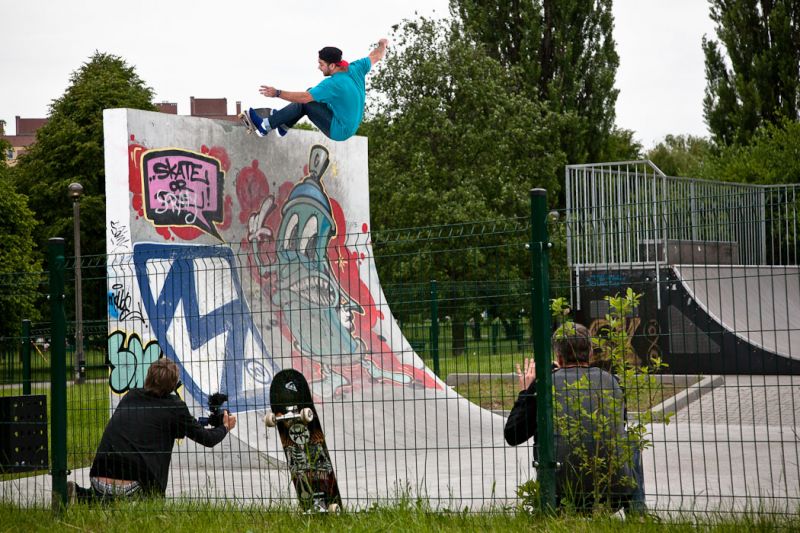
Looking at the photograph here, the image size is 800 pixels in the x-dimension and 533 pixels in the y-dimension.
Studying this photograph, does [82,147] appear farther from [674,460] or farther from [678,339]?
[674,460]

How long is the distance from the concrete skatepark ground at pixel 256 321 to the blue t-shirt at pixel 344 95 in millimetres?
873

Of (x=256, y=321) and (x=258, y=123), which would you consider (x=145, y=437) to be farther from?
(x=258, y=123)

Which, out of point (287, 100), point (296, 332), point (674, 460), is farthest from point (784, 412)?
point (287, 100)

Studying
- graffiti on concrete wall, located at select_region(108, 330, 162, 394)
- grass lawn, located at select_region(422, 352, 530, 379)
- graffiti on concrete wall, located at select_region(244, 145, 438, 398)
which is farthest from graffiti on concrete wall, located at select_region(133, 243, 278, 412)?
grass lawn, located at select_region(422, 352, 530, 379)

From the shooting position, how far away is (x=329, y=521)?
5875 millimetres

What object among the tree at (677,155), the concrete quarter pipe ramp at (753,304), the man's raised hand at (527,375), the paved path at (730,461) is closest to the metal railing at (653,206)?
the concrete quarter pipe ramp at (753,304)

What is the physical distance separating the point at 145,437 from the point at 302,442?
1.18 m

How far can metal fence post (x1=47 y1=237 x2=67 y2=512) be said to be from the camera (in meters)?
6.85

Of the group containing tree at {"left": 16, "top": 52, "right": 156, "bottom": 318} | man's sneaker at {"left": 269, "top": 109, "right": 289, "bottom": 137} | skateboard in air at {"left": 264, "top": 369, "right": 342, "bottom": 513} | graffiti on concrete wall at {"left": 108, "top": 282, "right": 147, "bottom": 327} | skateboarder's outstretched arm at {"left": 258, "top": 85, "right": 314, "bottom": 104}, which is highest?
tree at {"left": 16, "top": 52, "right": 156, "bottom": 318}

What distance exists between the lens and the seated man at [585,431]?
5477 millimetres

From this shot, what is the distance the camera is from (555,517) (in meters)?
5.54

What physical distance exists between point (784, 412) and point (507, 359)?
218 inches

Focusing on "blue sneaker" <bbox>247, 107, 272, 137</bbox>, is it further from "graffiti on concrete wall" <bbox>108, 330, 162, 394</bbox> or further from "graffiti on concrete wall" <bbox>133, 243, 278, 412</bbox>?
"graffiti on concrete wall" <bbox>108, 330, 162, 394</bbox>

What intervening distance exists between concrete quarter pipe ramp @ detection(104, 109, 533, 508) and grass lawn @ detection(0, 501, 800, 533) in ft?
5.68
